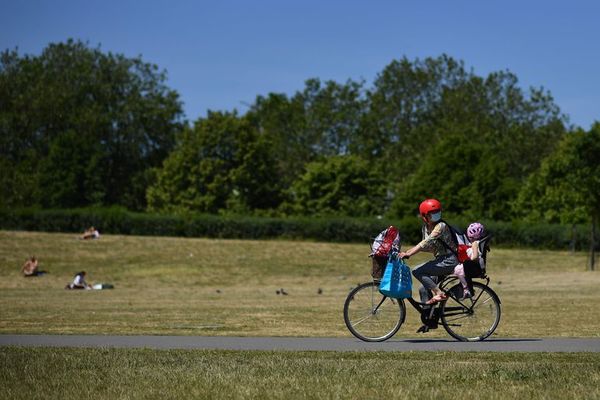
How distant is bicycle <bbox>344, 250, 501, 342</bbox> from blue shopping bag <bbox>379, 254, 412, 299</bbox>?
7.3 inches

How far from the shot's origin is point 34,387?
32.7 feet

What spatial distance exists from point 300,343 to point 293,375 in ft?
13.4

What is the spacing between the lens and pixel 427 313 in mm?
14906

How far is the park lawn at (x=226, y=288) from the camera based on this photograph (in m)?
19.1

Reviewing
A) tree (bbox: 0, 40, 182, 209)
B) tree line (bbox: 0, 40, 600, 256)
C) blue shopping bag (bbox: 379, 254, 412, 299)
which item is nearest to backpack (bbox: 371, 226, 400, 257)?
blue shopping bag (bbox: 379, 254, 412, 299)

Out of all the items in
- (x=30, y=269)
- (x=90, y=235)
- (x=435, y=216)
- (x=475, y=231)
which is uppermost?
(x=435, y=216)

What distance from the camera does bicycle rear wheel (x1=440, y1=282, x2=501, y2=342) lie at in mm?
15016

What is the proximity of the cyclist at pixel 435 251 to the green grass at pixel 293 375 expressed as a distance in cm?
190

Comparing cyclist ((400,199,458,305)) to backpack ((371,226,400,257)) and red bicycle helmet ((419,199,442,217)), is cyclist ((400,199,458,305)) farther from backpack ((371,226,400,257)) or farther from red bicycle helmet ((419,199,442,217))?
backpack ((371,226,400,257))

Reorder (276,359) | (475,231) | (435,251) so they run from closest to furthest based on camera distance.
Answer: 1. (276,359)
2. (435,251)
3. (475,231)

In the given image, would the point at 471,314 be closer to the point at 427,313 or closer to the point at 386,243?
the point at 427,313

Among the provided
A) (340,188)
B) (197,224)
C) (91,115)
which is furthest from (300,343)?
(91,115)

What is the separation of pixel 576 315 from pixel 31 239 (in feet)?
146

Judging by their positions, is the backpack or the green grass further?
the backpack
